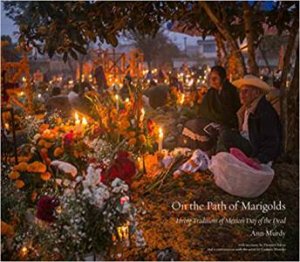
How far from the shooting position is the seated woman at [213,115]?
3359 millimetres

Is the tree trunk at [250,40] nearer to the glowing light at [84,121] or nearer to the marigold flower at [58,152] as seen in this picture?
the glowing light at [84,121]

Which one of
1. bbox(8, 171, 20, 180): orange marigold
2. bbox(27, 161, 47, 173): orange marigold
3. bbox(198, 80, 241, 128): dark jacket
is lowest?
bbox(8, 171, 20, 180): orange marigold

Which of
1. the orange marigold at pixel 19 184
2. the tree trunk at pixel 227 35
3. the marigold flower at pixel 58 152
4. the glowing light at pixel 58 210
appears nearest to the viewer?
the glowing light at pixel 58 210

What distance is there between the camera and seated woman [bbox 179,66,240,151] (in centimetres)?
336

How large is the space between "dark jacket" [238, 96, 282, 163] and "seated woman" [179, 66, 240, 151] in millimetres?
89

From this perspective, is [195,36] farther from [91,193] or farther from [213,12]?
[91,193]

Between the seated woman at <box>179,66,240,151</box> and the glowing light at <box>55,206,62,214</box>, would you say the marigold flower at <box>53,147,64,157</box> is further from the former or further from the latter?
the seated woman at <box>179,66,240,151</box>

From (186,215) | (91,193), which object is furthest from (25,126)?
(186,215)

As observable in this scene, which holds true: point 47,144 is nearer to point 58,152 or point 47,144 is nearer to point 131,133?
point 58,152

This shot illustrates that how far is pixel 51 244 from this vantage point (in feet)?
9.71

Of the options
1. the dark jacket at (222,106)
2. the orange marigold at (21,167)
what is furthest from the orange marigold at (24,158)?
the dark jacket at (222,106)

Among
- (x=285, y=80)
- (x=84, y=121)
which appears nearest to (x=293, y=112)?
(x=285, y=80)

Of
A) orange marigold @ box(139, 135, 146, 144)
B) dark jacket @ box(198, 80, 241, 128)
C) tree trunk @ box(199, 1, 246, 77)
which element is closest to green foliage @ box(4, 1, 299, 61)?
tree trunk @ box(199, 1, 246, 77)

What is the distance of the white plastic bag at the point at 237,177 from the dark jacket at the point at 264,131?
0.42 feet
